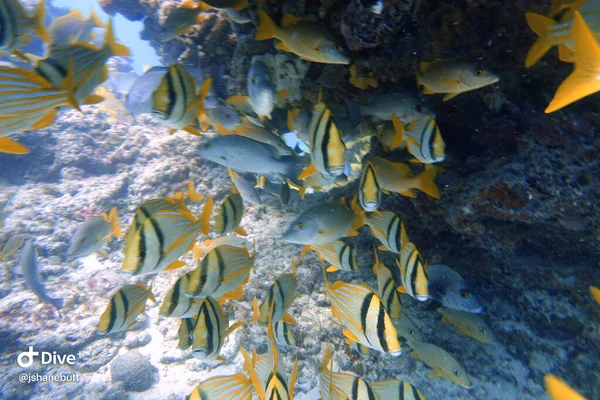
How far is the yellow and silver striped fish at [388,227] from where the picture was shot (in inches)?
106

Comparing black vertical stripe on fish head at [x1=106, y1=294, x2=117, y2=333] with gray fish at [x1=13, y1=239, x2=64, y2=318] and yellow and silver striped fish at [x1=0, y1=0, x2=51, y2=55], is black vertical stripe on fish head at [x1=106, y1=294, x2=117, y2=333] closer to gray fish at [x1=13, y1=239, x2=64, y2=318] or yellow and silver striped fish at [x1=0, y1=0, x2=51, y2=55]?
yellow and silver striped fish at [x1=0, y1=0, x2=51, y2=55]

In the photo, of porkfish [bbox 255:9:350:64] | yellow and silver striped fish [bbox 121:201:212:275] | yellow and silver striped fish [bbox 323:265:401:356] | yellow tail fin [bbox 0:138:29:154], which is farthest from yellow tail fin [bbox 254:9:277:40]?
yellow and silver striped fish [bbox 323:265:401:356]

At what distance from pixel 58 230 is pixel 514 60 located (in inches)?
370

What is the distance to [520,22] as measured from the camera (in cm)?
254

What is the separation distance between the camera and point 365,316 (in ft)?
6.58

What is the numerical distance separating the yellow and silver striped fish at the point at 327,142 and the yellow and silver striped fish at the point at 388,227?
3.47ft

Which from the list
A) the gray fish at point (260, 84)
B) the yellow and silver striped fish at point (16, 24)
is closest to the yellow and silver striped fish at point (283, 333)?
the gray fish at point (260, 84)

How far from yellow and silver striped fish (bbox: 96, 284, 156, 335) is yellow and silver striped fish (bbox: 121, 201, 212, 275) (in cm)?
82

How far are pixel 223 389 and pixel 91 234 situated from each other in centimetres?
339

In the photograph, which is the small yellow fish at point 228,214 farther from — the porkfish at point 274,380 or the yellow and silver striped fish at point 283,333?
the porkfish at point 274,380

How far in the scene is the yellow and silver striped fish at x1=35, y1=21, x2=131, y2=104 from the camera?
2.21 meters

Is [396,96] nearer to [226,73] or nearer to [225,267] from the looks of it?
[225,267]

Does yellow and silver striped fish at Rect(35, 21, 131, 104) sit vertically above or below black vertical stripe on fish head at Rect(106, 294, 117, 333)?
above

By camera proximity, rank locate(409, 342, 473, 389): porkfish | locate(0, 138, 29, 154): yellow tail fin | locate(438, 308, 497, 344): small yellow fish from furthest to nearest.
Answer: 1. locate(438, 308, 497, 344): small yellow fish
2. locate(409, 342, 473, 389): porkfish
3. locate(0, 138, 29, 154): yellow tail fin
